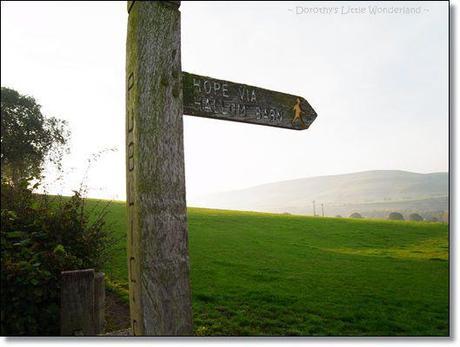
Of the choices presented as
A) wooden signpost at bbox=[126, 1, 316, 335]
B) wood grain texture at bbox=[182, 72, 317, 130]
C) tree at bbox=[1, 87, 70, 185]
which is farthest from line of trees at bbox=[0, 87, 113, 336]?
tree at bbox=[1, 87, 70, 185]

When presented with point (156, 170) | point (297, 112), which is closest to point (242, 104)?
point (297, 112)

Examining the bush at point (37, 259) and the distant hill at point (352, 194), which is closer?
the bush at point (37, 259)

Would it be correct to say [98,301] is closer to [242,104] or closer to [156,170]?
[156,170]

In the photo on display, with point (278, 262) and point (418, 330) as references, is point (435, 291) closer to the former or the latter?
point (418, 330)

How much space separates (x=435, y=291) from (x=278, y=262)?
4034mm

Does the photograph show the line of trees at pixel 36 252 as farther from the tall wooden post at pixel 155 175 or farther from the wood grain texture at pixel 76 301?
the tall wooden post at pixel 155 175

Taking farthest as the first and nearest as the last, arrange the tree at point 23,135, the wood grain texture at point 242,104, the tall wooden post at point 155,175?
the tree at point 23,135, the wood grain texture at point 242,104, the tall wooden post at point 155,175

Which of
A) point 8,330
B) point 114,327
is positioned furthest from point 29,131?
point 8,330

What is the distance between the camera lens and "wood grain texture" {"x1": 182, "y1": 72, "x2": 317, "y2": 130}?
2.35 m

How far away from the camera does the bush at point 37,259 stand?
2832 millimetres

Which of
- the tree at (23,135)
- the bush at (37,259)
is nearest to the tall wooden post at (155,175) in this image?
the bush at (37,259)

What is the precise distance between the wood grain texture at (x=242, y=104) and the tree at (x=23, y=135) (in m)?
17.0

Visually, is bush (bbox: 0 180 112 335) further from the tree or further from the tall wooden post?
the tree

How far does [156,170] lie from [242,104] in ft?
2.80
